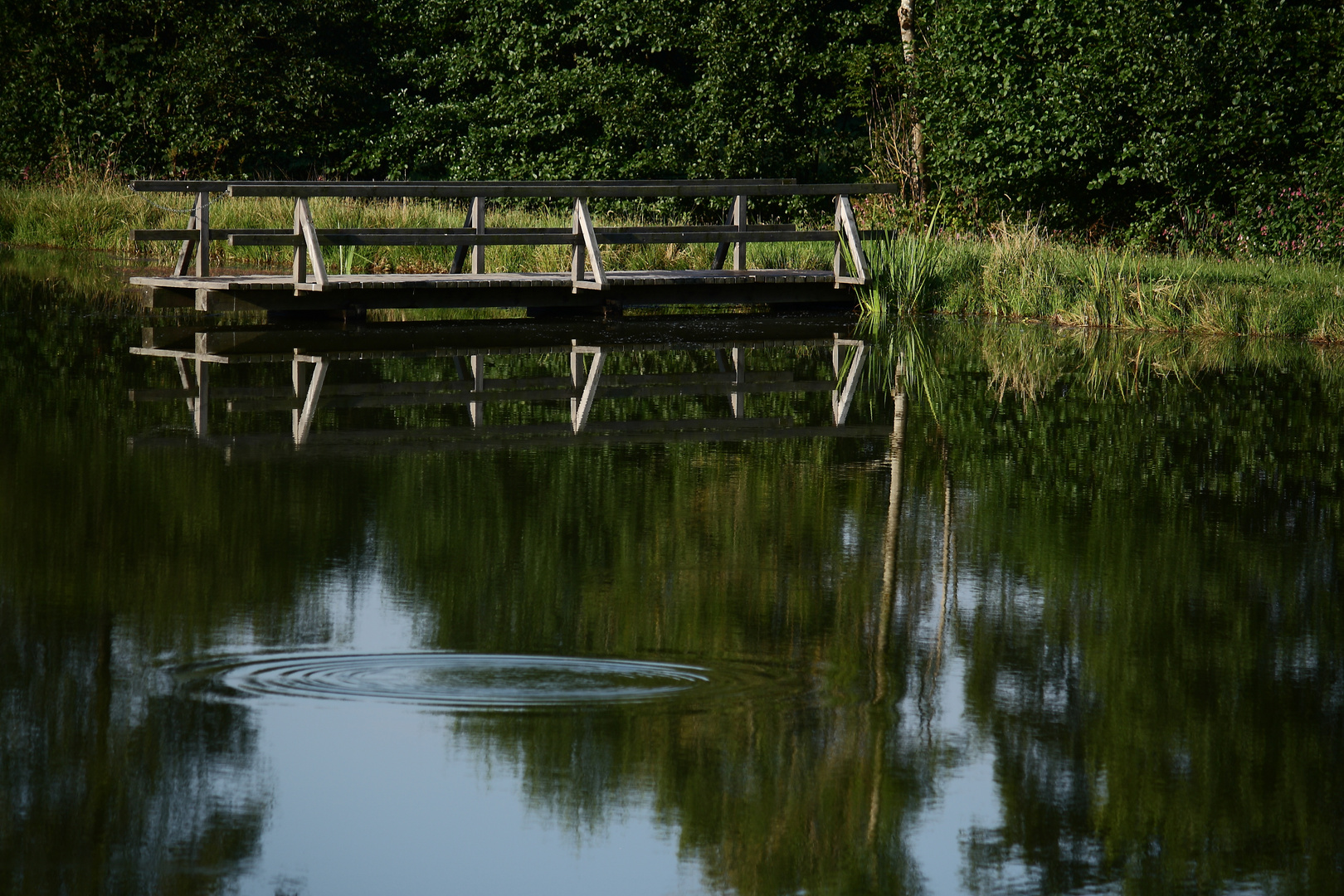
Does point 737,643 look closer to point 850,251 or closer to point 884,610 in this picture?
point 884,610

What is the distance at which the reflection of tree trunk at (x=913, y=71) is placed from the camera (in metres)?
28.0

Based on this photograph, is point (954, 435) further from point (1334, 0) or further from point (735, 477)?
point (1334, 0)

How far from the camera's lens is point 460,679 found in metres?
5.37

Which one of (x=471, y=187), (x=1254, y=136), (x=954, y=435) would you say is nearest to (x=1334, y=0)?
(x=1254, y=136)

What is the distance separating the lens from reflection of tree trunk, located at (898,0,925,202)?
28000 millimetres

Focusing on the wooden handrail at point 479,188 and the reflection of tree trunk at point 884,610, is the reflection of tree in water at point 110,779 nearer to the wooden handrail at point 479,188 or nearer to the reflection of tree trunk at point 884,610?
the reflection of tree trunk at point 884,610

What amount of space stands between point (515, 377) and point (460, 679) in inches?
301

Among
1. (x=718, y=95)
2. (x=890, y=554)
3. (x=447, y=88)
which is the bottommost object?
(x=890, y=554)

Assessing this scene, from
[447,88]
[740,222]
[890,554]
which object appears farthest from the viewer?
[447,88]

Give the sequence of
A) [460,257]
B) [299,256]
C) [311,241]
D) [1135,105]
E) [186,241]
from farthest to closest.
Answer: [1135,105]
[460,257]
[186,241]
[299,256]
[311,241]

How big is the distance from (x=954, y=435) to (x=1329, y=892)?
21.5 feet

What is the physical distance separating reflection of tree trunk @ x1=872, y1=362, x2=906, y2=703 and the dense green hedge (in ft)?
44.6

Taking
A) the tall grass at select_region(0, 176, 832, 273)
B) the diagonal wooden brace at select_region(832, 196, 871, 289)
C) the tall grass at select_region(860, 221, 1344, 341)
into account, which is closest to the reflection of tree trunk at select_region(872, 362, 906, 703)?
the tall grass at select_region(860, 221, 1344, 341)

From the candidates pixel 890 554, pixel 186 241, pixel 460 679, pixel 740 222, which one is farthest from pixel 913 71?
pixel 460 679
